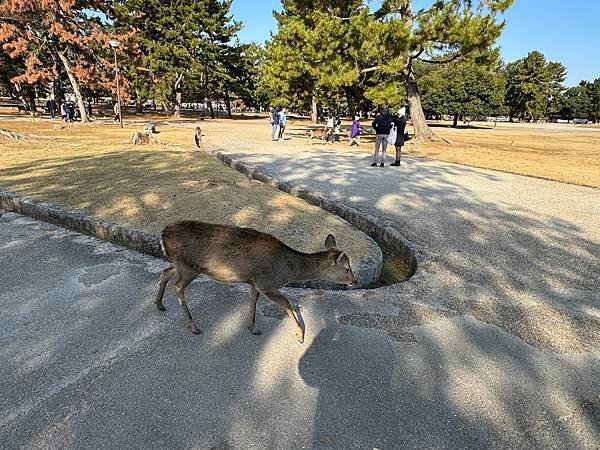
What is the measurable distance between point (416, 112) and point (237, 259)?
832 inches

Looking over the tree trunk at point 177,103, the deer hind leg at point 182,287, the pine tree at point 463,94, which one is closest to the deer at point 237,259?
the deer hind leg at point 182,287

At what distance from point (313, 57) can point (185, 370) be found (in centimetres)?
1855

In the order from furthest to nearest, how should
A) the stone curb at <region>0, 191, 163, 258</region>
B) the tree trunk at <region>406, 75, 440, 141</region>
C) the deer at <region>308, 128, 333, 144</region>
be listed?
the deer at <region>308, 128, 333, 144</region>, the tree trunk at <region>406, 75, 440, 141</region>, the stone curb at <region>0, 191, 163, 258</region>

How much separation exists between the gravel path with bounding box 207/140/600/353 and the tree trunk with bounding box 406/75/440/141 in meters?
10.8

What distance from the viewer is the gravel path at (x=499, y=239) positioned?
3676mm

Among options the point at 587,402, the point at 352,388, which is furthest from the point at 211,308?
the point at 587,402

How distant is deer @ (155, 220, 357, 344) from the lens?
10.1 ft

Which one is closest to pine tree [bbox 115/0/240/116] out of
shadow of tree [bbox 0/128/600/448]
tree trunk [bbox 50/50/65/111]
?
tree trunk [bbox 50/50/65/111]

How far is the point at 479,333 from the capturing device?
10.9ft

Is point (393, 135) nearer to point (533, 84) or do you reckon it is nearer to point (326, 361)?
point (326, 361)

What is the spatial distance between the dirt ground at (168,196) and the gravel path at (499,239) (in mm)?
1242

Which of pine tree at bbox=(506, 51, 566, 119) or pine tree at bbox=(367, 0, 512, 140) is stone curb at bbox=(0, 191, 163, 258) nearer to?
pine tree at bbox=(367, 0, 512, 140)

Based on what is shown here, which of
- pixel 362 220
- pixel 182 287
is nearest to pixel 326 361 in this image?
pixel 182 287

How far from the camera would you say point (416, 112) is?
2170cm
